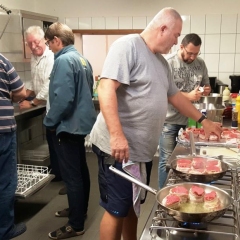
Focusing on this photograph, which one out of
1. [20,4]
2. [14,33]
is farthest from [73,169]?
[20,4]

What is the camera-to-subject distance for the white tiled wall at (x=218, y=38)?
143 inches

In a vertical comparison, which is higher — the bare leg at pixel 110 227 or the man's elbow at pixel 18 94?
the man's elbow at pixel 18 94

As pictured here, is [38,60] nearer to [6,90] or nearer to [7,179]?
[6,90]

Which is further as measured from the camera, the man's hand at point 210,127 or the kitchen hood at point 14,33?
the kitchen hood at point 14,33

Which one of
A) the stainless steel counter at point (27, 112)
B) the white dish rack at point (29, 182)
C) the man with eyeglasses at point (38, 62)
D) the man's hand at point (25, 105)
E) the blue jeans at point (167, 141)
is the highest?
the man with eyeglasses at point (38, 62)

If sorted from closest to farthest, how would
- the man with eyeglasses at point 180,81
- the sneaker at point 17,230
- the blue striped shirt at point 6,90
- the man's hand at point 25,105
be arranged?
1. the blue striped shirt at point 6,90
2. the sneaker at point 17,230
3. the man with eyeglasses at point 180,81
4. the man's hand at point 25,105

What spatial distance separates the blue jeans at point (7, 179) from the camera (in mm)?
1991

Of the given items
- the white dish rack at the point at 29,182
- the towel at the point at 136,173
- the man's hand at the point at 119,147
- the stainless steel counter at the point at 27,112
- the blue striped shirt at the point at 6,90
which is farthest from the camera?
the stainless steel counter at the point at 27,112

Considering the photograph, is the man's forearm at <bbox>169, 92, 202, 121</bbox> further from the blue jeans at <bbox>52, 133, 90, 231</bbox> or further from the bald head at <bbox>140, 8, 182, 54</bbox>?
the blue jeans at <bbox>52, 133, 90, 231</bbox>

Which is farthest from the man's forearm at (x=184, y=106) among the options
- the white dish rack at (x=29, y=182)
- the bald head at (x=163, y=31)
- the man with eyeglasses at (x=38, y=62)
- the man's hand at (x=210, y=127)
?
the man with eyeglasses at (x=38, y=62)

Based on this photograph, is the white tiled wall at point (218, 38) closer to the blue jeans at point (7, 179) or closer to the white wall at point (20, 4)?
the white wall at point (20, 4)

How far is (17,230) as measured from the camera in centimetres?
227

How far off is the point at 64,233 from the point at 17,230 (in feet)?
1.06

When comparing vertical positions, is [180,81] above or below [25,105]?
above
